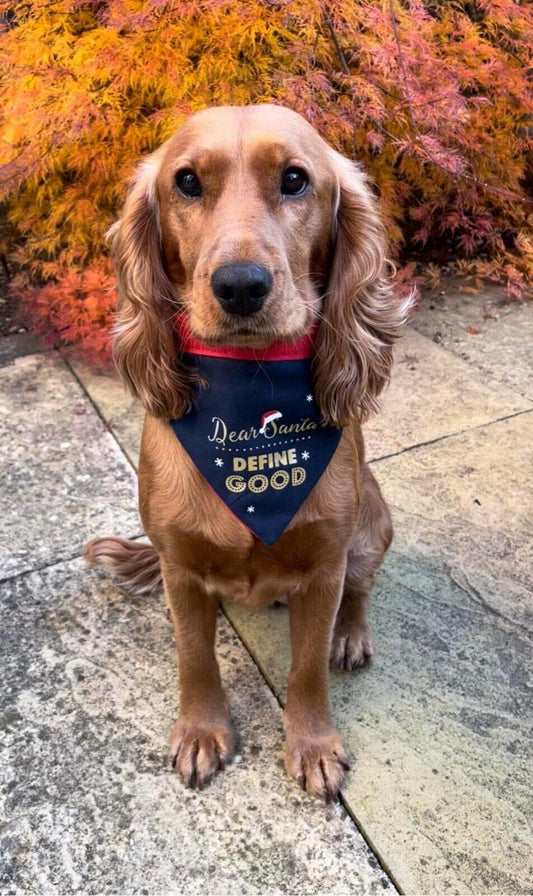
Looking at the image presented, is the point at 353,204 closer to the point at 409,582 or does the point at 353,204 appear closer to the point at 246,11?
the point at 409,582

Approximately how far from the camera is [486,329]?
4570 millimetres

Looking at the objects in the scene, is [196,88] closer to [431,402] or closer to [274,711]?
[431,402]

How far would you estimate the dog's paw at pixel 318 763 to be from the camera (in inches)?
81.7

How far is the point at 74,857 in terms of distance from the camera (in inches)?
76.2

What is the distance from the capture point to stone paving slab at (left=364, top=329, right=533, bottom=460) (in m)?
3.62

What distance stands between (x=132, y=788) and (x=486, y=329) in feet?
11.2

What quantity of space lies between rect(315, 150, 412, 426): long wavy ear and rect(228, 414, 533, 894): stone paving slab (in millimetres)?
929

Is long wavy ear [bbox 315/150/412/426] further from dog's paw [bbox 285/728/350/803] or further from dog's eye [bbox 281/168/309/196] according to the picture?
dog's paw [bbox 285/728/350/803]

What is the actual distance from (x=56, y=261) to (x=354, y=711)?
3192 millimetres

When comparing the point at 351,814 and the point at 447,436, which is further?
the point at 447,436

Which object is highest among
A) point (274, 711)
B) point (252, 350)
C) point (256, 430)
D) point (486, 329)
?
point (252, 350)

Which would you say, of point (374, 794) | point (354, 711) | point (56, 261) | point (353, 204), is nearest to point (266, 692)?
point (354, 711)

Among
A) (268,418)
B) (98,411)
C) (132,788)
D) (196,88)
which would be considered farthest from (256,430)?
(196,88)

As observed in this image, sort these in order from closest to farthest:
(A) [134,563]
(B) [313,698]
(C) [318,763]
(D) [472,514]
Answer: (C) [318,763] → (B) [313,698] → (A) [134,563] → (D) [472,514]
